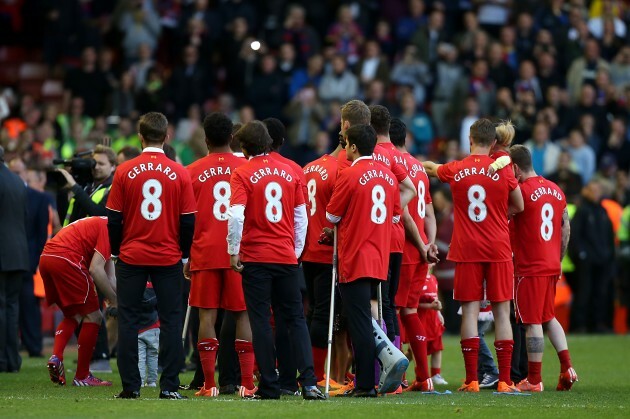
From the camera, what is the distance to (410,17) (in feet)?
91.6

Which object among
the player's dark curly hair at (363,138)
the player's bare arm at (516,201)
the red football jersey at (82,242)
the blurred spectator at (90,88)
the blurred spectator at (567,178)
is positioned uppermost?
the blurred spectator at (90,88)

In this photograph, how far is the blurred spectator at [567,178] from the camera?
23.2 metres

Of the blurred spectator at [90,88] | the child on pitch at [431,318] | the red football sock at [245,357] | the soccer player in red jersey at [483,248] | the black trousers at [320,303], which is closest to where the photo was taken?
the red football sock at [245,357]

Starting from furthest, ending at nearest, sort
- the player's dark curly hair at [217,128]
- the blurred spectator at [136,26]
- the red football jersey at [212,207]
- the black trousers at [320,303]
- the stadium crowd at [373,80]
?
the blurred spectator at [136,26]
the stadium crowd at [373,80]
the black trousers at [320,303]
the player's dark curly hair at [217,128]
the red football jersey at [212,207]

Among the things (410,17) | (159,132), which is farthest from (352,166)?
(410,17)

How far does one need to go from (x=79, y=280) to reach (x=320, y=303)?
247 centimetres

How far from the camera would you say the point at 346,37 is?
2659 centimetres

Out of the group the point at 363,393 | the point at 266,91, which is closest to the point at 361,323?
the point at 363,393

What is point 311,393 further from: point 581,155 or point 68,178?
point 581,155

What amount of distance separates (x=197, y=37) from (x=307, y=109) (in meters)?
2.71

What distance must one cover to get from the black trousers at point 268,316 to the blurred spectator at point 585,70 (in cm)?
1587

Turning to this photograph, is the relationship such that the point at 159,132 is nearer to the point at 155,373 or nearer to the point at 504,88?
the point at 155,373

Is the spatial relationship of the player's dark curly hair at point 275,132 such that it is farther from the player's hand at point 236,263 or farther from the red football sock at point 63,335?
the red football sock at point 63,335

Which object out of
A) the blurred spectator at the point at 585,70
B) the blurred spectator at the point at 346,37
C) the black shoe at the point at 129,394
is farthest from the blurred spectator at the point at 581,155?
the black shoe at the point at 129,394
